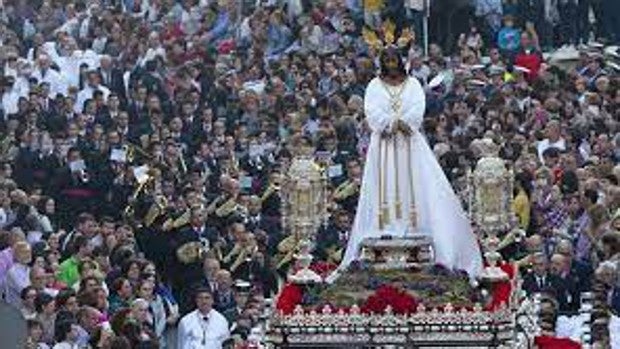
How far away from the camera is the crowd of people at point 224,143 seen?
2761 cm

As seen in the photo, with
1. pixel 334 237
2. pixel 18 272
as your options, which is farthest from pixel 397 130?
pixel 18 272

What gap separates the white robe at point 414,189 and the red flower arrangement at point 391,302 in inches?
71.4

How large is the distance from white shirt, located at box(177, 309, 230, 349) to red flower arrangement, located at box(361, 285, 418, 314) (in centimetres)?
284

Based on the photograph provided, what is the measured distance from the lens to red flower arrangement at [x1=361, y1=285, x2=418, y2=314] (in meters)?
24.0

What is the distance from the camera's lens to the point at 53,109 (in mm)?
36625

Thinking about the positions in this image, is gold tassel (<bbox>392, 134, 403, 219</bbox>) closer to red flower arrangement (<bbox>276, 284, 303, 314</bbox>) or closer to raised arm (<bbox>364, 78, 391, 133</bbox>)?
raised arm (<bbox>364, 78, 391, 133</bbox>)

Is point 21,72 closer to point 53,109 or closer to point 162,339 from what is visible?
point 53,109

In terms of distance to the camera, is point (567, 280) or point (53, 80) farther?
point (53, 80)

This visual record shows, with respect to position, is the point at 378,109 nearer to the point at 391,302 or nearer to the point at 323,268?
the point at 323,268

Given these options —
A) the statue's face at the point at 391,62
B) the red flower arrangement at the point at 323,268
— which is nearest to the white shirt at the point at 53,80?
the red flower arrangement at the point at 323,268

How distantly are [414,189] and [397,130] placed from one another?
576 millimetres

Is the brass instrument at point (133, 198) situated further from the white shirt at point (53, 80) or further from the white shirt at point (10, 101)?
the white shirt at point (53, 80)

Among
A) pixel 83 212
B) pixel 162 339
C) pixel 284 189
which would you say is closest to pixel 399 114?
pixel 284 189

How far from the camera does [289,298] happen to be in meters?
Answer: 24.7
